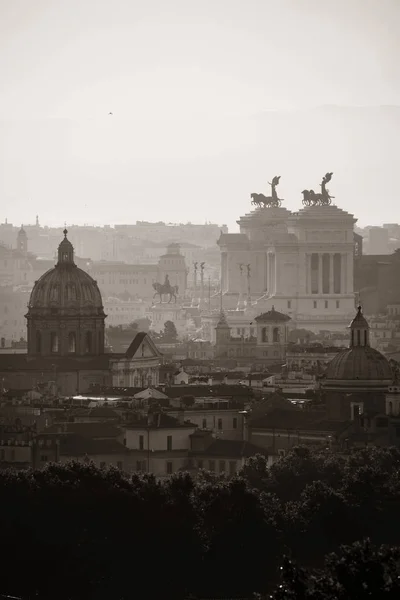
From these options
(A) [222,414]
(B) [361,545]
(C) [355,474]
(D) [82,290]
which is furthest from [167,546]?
(D) [82,290]

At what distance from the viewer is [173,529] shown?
104250mm

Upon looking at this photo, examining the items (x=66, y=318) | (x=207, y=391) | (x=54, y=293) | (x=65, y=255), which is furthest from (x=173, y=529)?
(x=65, y=255)

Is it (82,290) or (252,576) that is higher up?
(82,290)

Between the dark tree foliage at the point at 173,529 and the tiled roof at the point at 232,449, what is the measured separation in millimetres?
9510

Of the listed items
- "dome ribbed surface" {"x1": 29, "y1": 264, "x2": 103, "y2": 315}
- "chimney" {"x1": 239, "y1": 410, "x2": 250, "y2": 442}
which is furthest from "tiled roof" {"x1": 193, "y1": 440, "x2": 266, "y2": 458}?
"dome ribbed surface" {"x1": 29, "y1": 264, "x2": 103, "y2": 315}

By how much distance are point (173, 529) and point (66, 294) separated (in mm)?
55856

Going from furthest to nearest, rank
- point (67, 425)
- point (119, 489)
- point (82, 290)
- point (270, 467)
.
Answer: point (82, 290) < point (67, 425) < point (270, 467) < point (119, 489)

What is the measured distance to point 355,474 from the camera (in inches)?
4466

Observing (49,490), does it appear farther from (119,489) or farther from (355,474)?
(355,474)

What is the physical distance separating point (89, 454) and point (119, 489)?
14.8 m

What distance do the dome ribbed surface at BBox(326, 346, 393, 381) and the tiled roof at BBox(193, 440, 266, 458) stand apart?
12050mm

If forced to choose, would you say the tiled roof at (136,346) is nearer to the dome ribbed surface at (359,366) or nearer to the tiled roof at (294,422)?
the dome ribbed surface at (359,366)

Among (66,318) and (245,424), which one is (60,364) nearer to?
(66,318)

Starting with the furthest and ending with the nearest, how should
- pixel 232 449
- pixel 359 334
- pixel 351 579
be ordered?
pixel 359 334 → pixel 232 449 → pixel 351 579
